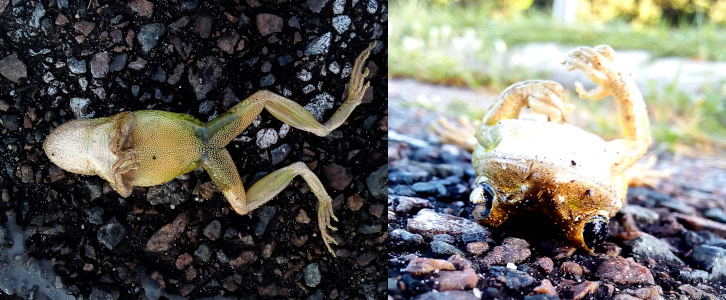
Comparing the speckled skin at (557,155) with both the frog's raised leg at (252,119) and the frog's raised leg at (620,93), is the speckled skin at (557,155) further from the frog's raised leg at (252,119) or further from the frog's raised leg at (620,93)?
the frog's raised leg at (252,119)

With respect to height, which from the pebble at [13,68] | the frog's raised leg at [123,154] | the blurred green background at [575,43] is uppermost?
the pebble at [13,68]

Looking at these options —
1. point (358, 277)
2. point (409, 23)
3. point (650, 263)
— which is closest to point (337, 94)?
point (358, 277)

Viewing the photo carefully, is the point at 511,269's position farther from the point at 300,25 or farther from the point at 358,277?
the point at 300,25

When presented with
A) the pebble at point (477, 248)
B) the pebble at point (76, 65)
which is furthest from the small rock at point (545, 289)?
the pebble at point (76, 65)

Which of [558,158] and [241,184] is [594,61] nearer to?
[558,158]

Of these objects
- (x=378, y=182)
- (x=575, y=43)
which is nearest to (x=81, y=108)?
(x=378, y=182)

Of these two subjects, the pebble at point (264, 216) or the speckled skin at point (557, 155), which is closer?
the speckled skin at point (557, 155)
